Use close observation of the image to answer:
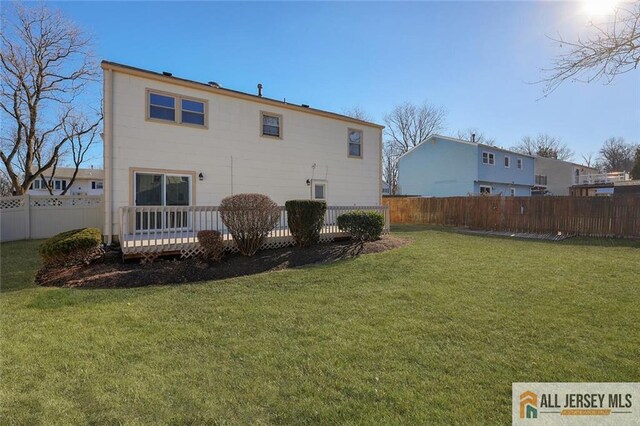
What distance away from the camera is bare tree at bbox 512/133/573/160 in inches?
2061

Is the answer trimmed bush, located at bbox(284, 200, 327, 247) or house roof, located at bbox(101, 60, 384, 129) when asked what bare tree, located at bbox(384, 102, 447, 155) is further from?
trimmed bush, located at bbox(284, 200, 327, 247)

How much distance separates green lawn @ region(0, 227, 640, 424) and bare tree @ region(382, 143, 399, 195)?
1429 inches

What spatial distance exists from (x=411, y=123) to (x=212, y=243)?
131 ft

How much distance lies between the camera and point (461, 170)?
27031 millimetres

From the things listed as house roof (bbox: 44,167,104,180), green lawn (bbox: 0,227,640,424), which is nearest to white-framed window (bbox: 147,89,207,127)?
green lawn (bbox: 0,227,640,424)

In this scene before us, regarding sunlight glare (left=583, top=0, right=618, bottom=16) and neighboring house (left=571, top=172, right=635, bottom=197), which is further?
neighboring house (left=571, top=172, right=635, bottom=197)

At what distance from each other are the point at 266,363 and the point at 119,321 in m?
2.43

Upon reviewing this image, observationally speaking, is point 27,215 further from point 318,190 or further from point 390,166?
point 390,166

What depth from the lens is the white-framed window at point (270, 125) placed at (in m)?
12.5

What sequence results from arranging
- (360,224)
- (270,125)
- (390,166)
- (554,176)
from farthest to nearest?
(390,166)
(554,176)
(270,125)
(360,224)

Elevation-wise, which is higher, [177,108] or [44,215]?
[177,108]

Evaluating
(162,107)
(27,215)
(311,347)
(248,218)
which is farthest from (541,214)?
(27,215)

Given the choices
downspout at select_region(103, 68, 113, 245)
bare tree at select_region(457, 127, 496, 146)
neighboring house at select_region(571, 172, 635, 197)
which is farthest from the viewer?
bare tree at select_region(457, 127, 496, 146)

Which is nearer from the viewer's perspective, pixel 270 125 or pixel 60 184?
pixel 270 125
